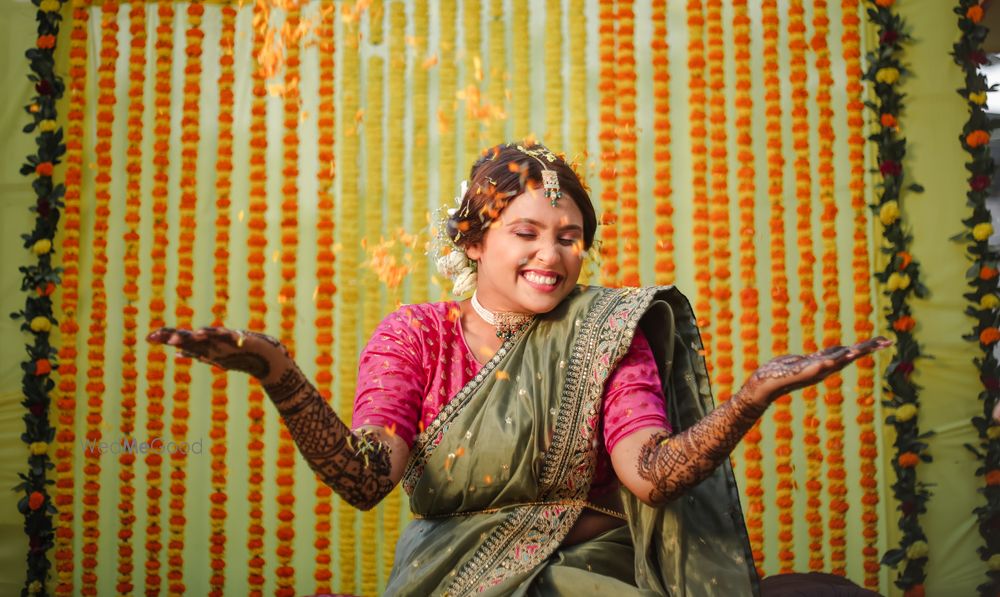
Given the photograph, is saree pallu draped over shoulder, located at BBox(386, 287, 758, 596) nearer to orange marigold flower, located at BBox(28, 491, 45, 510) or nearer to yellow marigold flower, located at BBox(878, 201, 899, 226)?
yellow marigold flower, located at BBox(878, 201, 899, 226)

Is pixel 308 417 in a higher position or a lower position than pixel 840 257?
lower

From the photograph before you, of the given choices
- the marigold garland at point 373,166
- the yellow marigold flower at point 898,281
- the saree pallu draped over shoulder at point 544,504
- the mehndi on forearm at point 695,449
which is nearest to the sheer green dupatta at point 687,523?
the saree pallu draped over shoulder at point 544,504

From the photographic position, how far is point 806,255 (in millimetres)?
3670

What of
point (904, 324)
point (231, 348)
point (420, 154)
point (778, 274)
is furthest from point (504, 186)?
point (904, 324)

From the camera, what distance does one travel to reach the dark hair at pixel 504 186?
6.27 feet

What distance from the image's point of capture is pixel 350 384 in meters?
3.64

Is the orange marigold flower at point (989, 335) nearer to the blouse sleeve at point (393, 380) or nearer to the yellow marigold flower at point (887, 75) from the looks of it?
the yellow marigold flower at point (887, 75)

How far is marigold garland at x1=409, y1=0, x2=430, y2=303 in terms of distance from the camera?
144 inches

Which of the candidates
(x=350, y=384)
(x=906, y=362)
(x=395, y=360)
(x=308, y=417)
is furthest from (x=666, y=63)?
(x=308, y=417)

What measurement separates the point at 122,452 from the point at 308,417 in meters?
2.55

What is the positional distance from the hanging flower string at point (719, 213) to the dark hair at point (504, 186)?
5.90 feet

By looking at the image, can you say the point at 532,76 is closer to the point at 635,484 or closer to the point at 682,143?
the point at 682,143

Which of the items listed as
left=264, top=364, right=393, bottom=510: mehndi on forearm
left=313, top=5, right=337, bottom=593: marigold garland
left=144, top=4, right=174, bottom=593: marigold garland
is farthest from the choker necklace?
left=144, top=4, right=174, bottom=593: marigold garland

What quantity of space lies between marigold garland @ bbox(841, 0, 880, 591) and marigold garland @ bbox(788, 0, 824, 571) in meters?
0.18
